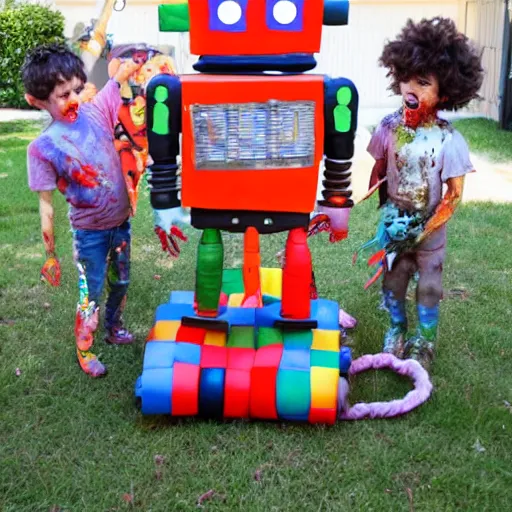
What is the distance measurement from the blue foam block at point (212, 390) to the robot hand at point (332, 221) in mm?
736

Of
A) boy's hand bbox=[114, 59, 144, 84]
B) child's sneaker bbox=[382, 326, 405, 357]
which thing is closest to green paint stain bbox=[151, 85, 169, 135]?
boy's hand bbox=[114, 59, 144, 84]

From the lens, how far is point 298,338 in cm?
324

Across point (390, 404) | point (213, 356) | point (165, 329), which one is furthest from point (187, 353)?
point (390, 404)

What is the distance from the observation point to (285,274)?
3199 millimetres

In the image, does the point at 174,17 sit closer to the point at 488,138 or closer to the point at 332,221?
the point at 332,221

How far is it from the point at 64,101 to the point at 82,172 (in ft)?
1.02

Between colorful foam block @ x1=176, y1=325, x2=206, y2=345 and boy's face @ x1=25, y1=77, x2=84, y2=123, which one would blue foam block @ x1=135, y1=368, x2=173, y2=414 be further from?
boy's face @ x1=25, y1=77, x2=84, y2=123

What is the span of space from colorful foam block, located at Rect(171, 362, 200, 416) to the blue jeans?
69cm

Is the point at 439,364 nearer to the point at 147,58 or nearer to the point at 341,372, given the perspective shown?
the point at 341,372

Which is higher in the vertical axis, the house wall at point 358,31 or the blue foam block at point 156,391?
the house wall at point 358,31

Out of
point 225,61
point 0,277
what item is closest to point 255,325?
point 225,61

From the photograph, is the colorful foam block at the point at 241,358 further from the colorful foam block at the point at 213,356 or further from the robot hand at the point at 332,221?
the robot hand at the point at 332,221

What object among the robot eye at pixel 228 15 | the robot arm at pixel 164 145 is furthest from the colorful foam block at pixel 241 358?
the robot eye at pixel 228 15

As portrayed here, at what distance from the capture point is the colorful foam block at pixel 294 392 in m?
3.02
